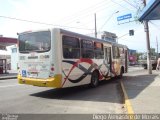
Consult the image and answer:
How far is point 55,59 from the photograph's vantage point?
12039 millimetres

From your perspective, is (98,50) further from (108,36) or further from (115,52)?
(108,36)

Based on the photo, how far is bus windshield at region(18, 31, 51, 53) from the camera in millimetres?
12373

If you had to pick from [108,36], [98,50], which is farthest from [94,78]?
[108,36]

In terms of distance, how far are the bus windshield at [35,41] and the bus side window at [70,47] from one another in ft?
2.58

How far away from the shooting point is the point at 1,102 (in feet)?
35.8

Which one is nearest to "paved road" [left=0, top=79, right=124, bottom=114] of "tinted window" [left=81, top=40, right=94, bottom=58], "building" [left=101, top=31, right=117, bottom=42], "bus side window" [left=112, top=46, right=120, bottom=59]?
"tinted window" [left=81, top=40, right=94, bottom=58]

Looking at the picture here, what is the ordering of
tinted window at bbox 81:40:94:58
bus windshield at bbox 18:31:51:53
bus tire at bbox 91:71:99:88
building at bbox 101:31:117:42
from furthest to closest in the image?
building at bbox 101:31:117:42, bus tire at bbox 91:71:99:88, tinted window at bbox 81:40:94:58, bus windshield at bbox 18:31:51:53

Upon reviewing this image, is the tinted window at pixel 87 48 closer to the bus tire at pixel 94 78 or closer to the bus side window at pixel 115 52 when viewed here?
the bus tire at pixel 94 78

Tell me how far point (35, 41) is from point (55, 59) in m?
1.50

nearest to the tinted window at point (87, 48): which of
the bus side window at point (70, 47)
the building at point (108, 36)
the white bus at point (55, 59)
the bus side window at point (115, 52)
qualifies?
the white bus at point (55, 59)

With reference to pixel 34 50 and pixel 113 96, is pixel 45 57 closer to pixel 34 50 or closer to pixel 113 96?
pixel 34 50

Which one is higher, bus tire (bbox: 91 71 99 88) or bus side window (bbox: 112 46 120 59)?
bus side window (bbox: 112 46 120 59)

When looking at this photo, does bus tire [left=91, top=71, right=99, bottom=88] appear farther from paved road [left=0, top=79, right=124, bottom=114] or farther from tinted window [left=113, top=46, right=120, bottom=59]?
tinted window [left=113, top=46, right=120, bottom=59]

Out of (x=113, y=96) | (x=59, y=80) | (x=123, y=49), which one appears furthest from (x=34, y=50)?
(x=123, y=49)
